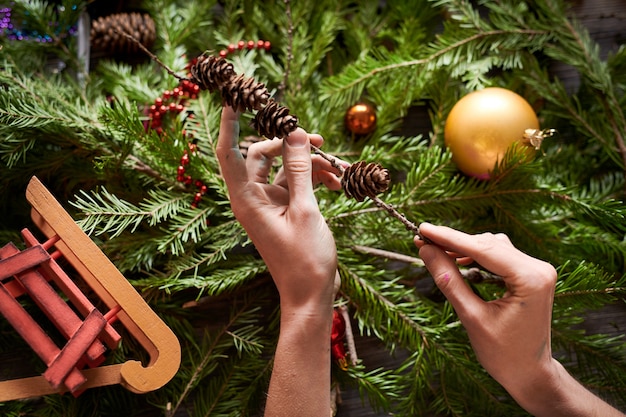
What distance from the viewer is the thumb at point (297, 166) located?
698mm

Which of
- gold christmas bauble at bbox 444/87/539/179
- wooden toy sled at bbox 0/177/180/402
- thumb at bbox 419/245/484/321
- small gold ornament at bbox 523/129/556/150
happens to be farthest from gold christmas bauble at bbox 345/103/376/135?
wooden toy sled at bbox 0/177/180/402

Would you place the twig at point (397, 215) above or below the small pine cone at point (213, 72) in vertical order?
below

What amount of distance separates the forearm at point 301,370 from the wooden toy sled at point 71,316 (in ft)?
0.44

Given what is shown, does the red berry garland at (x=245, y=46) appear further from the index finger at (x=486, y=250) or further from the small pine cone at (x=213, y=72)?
the index finger at (x=486, y=250)

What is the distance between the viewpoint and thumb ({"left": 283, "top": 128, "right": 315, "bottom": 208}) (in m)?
0.70

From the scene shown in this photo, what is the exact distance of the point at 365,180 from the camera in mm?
681

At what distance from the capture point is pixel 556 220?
3.34 ft

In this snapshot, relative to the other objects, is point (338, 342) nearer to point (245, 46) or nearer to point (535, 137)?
point (535, 137)

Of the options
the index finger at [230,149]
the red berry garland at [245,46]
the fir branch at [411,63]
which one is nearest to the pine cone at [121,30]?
the red berry garland at [245,46]

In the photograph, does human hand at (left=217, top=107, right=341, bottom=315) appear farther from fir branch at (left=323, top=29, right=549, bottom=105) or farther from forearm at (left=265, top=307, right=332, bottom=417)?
fir branch at (left=323, top=29, right=549, bottom=105)

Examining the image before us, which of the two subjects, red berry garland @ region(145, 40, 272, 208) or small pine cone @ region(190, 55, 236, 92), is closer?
small pine cone @ region(190, 55, 236, 92)

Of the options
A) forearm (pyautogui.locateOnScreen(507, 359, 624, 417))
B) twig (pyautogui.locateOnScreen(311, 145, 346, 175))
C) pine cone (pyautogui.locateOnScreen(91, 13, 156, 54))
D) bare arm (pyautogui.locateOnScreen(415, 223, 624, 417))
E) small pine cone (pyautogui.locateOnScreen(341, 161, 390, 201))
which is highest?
pine cone (pyautogui.locateOnScreen(91, 13, 156, 54))

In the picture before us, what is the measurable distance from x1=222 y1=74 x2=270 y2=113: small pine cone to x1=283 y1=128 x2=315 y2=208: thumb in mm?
60

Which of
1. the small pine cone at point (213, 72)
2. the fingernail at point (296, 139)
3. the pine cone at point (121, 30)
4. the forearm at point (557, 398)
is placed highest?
the pine cone at point (121, 30)
